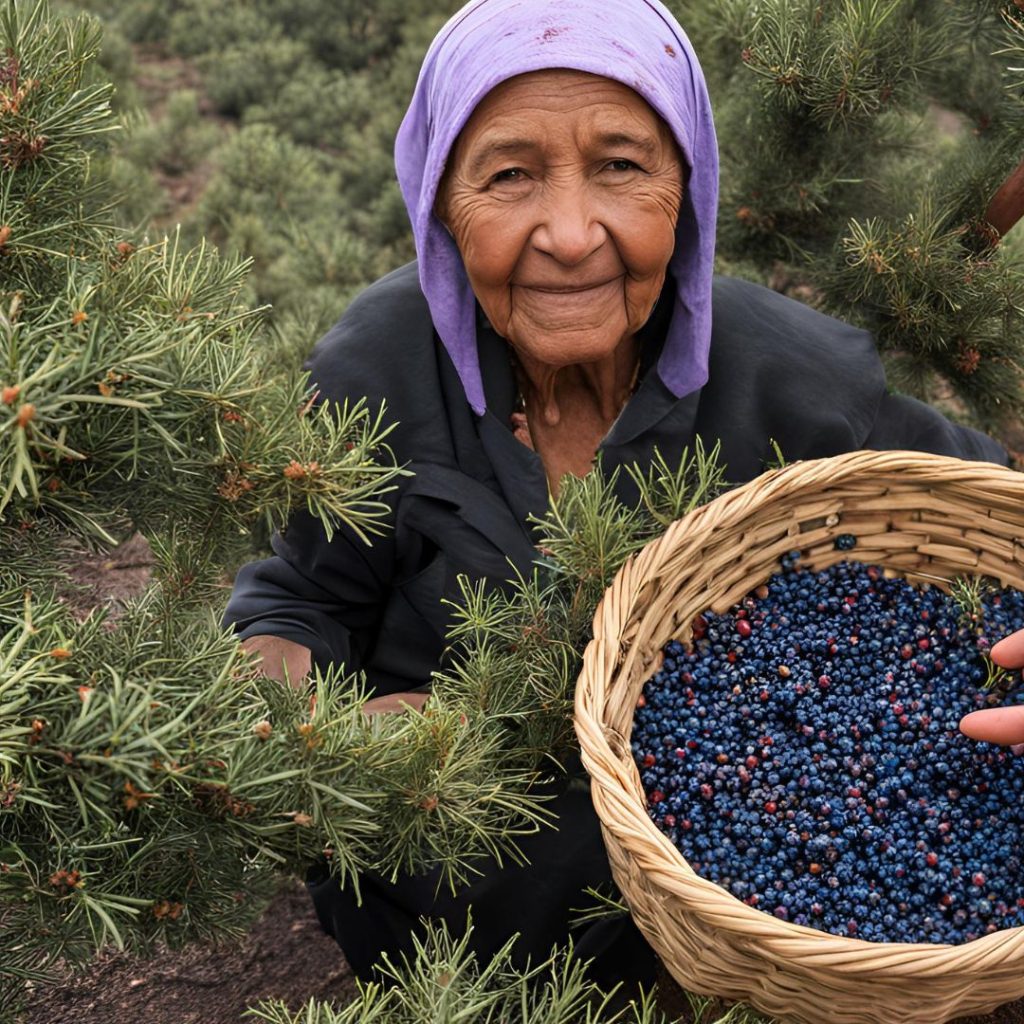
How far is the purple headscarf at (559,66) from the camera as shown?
1582mm

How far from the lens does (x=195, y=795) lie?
1.18 meters

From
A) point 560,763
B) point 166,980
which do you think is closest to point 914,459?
point 560,763

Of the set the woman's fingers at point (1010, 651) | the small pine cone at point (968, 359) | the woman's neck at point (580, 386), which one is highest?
the woman's neck at point (580, 386)

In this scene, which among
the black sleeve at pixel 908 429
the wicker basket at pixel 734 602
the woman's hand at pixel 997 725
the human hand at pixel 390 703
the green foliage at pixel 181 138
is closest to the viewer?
the wicker basket at pixel 734 602

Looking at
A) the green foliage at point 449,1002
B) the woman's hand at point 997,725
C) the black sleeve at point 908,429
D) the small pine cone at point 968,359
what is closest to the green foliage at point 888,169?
the small pine cone at point 968,359

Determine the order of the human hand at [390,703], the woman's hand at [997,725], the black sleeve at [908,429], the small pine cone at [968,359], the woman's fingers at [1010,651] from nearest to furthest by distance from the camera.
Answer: the woman's hand at [997,725] → the woman's fingers at [1010,651] → the human hand at [390,703] → the black sleeve at [908,429] → the small pine cone at [968,359]

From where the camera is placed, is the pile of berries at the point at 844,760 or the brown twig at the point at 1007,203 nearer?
the pile of berries at the point at 844,760

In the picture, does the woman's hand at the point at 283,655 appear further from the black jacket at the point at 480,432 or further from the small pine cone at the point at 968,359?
the small pine cone at the point at 968,359

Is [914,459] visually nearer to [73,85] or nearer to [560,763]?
[560,763]

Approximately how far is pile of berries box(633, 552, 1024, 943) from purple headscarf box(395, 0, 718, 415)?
415 millimetres

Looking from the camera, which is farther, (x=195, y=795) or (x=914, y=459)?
(x=914, y=459)

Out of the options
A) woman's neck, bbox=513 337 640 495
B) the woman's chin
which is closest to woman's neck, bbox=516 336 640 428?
woman's neck, bbox=513 337 640 495

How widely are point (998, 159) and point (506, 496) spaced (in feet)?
3.51

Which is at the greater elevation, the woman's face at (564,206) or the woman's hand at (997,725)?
the woman's face at (564,206)
